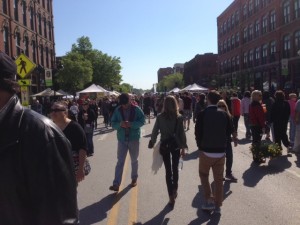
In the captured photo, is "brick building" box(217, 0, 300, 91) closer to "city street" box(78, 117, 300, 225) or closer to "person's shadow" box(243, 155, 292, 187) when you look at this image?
"person's shadow" box(243, 155, 292, 187)

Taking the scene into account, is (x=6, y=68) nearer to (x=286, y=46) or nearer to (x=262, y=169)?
(x=262, y=169)

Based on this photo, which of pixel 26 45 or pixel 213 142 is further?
pixel 26 45

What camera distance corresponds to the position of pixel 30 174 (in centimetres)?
175

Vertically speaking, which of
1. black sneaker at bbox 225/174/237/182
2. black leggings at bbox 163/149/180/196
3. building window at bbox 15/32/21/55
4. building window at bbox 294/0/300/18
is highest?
building window at bbox 294/0/300/18

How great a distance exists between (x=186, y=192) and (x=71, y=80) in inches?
1556

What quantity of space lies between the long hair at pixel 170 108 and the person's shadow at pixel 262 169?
8.18ft

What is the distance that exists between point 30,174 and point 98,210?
529cm

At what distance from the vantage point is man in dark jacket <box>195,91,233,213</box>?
6.29m

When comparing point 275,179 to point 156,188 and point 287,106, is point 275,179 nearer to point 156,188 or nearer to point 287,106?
point 156,188

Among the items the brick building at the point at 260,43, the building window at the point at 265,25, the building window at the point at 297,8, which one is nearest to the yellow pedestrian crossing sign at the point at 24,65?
the brick building at the point at 260,43

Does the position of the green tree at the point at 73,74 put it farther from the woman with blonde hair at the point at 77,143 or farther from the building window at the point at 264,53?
the woman with blonde hair at the point at 77,143

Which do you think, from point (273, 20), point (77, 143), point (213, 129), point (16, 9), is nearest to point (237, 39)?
point (273, 20)

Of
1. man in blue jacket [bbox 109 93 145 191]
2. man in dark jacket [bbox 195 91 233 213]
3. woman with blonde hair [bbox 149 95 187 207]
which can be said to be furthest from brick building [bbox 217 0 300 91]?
man in dark jacket [bbox 195 91 233 213]

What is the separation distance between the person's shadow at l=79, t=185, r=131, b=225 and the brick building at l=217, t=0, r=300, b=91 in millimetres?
24554
